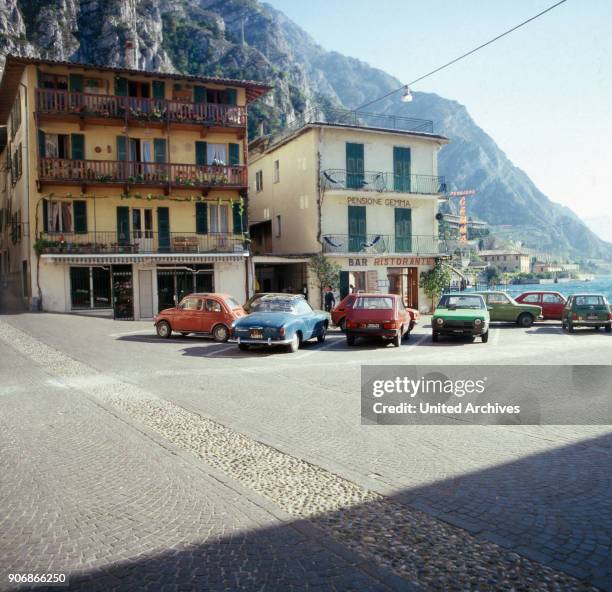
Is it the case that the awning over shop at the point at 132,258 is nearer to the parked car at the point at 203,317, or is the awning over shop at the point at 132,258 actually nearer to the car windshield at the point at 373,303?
the parked car at the point at 203,317

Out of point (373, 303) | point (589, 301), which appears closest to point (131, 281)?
point (373, 303)

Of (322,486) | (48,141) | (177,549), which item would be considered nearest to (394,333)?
(322,486)

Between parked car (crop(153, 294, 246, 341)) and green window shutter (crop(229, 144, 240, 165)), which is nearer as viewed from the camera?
parked car (crop(153, 294, 246, 341))

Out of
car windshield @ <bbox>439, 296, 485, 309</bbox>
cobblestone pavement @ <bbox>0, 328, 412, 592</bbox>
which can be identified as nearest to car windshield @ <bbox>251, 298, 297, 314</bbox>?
car windshield @ <bbox>439, 296, 485, 309</bbox>

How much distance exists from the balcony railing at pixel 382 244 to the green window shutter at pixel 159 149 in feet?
33.4

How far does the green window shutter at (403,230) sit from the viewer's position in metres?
36.8

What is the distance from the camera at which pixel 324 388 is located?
10.5 metres

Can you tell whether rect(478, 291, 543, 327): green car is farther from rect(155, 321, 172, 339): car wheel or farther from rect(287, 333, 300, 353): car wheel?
rect(155, 321, 172, 339): car wheel

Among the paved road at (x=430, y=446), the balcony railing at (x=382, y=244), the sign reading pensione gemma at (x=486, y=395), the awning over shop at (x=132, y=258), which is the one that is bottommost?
the sign reading pensione gemma at (x=486, y=395)

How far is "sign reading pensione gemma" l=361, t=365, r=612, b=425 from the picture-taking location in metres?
8.13

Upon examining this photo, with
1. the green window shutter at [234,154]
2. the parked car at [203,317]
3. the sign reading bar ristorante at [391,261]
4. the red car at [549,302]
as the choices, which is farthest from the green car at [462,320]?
the green window shutter at [234,154]

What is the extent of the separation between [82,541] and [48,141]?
29.9m

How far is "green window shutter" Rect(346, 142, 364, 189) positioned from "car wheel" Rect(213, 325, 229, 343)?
61.1ft

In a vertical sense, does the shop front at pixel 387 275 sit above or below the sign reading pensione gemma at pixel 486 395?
above
